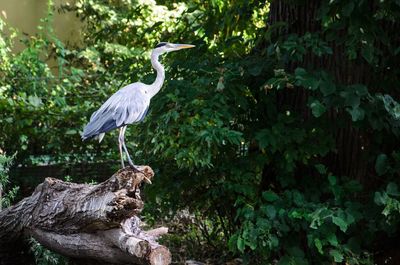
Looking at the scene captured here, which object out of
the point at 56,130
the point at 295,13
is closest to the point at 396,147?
the point at 295,13

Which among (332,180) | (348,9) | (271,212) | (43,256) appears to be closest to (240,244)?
(271,212)

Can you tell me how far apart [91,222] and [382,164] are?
1874mm

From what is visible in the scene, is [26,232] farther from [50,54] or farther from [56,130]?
[50,54]

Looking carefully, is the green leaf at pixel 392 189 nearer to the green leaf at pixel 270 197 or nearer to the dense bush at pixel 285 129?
the dense bush at pixel 285 129

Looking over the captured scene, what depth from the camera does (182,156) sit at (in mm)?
4332

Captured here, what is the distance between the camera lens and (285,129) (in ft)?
15.0

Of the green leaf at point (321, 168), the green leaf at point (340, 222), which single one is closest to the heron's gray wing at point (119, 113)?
the green leaf at point (321, 168)

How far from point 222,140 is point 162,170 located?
83cm

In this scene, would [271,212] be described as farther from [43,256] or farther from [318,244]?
[43,256]

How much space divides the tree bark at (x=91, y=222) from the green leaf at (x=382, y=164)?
4.75 ft

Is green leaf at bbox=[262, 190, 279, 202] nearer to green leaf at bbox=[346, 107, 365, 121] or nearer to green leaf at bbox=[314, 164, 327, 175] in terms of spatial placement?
green leaf at bbox=[314, 164, 327, 175]

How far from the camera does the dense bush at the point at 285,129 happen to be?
14.0 feet

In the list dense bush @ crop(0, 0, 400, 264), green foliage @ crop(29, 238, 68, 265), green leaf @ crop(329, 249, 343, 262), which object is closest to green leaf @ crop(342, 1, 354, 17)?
dense bush @ crop(0, 0, 400, 264)

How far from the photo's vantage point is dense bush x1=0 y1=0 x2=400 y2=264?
14.0ft
